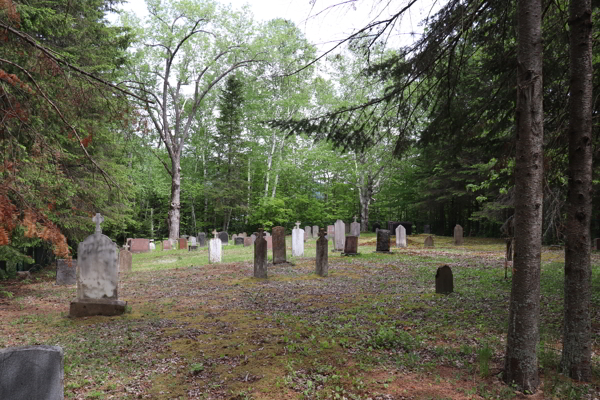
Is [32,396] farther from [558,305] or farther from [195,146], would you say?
[195,146]

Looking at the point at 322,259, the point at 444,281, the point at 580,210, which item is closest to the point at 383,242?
the point at 322,259

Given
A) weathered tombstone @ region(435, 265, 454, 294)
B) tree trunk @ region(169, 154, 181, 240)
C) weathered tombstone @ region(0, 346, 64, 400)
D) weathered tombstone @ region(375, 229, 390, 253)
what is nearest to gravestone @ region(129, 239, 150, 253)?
tree trunk @ region(169, 154, 181, 240)

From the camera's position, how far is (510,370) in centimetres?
340

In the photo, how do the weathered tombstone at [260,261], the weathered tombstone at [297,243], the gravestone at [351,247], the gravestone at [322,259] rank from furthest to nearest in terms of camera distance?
1. the weathered tombstone at [297,243]
2. the gravestone at [351,247]
3. the gravestone at [322,259]
4. the weathered tombstone at [260,261]

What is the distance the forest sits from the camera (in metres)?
3.50

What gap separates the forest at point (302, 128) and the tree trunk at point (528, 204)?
0.05ft

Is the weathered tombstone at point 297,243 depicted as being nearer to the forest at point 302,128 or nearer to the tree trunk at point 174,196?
the forest at point 302,128

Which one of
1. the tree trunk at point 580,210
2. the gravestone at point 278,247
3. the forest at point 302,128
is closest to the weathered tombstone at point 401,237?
the forest at point 302,128

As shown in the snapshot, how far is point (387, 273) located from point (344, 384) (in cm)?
712

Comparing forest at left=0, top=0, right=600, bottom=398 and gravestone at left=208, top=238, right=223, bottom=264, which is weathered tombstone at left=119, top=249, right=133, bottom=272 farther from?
gravestone at left=208, top=238, right=223, bottom=264

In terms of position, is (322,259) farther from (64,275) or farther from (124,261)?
(124,261)

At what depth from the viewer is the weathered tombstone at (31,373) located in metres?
2.37

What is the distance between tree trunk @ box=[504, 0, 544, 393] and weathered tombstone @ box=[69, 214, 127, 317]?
6052 millimetres

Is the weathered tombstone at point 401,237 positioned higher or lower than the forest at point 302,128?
lower
